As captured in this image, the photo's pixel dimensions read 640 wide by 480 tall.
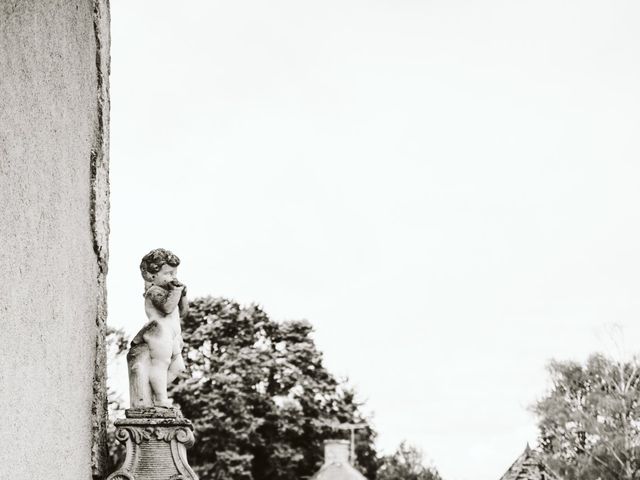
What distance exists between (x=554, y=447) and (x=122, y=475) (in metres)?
30.5

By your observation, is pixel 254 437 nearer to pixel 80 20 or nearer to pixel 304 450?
pixel 304 450

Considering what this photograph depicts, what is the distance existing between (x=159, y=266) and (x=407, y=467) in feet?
200

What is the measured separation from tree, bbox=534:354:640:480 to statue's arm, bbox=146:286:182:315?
94.1 feet

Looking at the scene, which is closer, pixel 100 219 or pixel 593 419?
pixel 100 219

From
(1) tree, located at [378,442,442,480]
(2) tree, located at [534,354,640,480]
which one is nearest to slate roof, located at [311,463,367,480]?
(2) tree, located at [534,354,640,480]

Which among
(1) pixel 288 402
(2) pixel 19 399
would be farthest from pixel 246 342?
(2) pixel 19 399

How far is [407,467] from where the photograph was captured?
66.4 metres

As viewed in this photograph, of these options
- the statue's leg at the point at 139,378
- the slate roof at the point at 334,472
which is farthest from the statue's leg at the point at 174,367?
the slate roof at the point at 334,472

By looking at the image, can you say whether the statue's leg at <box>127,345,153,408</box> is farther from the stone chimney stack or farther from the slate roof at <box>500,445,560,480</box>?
the slate roof at <box>500,445,560,480</box>

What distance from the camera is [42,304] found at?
5.79m

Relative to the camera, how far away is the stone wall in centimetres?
508

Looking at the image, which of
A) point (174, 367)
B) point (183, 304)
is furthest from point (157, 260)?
point (174, 367)

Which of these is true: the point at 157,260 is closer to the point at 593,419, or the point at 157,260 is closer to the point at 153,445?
the point at 153,445

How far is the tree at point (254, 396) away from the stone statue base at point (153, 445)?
84.9 ft
